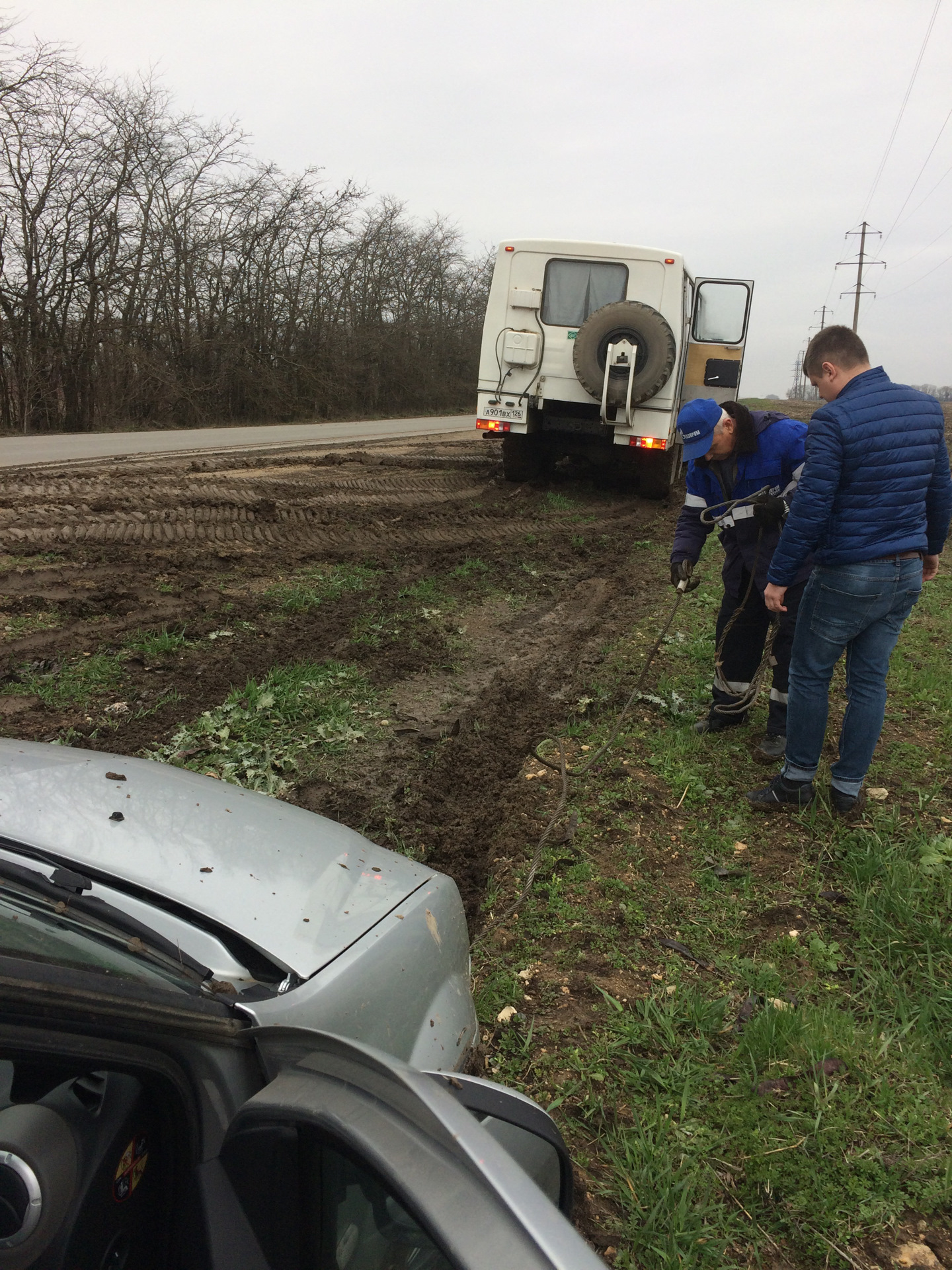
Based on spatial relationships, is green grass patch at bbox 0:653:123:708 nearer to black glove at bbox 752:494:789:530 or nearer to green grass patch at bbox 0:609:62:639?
green grass patch at bbox 0:609:62:639

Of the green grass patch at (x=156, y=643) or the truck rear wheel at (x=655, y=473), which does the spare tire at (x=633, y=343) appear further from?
the green grass patch at (x=156, y=643)

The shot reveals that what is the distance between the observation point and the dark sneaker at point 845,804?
381cm

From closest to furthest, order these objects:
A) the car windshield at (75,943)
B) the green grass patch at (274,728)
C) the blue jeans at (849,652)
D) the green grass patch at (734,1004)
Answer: the car windshield at (75,943)
the green grass patch at (734,1004)
the blue jeans at (849,652)
the green grass patch at (274,728)

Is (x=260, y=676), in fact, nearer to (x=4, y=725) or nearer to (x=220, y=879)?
(x=4, y=725)

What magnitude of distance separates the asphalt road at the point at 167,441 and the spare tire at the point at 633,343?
22.0 ft

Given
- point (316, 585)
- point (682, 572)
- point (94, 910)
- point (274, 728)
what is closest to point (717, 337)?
point (316, 585)

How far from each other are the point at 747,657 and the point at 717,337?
8.62 m

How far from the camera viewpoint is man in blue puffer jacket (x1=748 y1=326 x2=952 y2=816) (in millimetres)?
3363

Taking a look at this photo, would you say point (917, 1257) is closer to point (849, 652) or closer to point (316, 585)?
point (849, 652)

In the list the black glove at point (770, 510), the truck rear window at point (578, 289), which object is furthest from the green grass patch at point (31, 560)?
the truck rear window at point (578, 289)

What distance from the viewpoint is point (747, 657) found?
472 cm

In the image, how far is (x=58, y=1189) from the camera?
3.66ft

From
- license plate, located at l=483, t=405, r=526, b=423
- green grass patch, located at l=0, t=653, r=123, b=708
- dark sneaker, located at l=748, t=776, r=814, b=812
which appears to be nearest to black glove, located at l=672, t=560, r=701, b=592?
dark sneaker, located at l=748, t=776, r=814, b=812

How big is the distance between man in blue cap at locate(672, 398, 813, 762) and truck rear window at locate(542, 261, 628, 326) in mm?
7028
